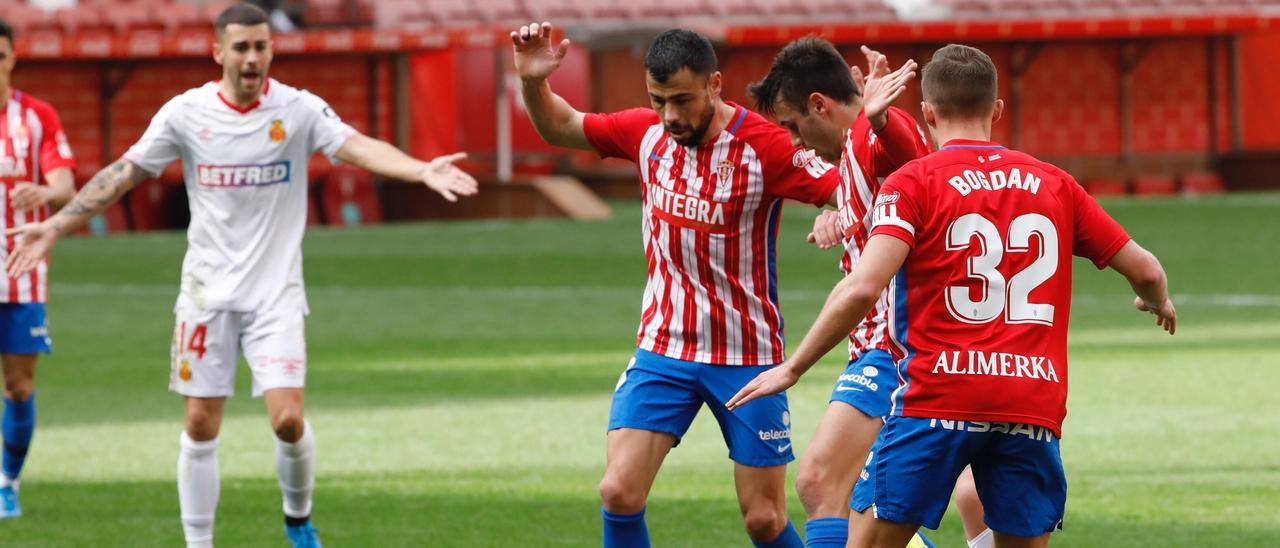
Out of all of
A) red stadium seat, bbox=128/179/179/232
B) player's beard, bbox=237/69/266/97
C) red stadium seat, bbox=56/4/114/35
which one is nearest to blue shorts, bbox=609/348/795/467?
player's beard, bbox=237/69/266/97

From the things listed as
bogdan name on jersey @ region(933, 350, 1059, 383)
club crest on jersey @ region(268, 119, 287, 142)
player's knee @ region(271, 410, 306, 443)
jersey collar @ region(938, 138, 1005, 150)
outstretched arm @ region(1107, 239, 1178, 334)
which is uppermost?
club crest on jersey @ region(268, 119, 287, 142)

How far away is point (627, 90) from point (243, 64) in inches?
1173

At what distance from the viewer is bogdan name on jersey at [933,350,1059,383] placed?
4762 mm

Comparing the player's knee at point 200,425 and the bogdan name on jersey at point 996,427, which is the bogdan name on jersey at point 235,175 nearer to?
the player's knee at point 200,425

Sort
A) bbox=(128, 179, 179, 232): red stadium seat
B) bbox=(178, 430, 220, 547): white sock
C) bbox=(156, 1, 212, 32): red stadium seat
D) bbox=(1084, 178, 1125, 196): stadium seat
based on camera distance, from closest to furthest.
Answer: bbox=(178, 430, 220, 547): white sock → bbox=(128, 179, 179, 232): red stadium seat → bbox=(156, 1, 212, 32): red stadium seat → bbox=(1084, 178, 1125, 196): stadium seat

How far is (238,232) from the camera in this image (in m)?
7.22

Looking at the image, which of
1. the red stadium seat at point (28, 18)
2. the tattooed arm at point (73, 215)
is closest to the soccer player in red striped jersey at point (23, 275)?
the tattooed arm at point (73, 215)

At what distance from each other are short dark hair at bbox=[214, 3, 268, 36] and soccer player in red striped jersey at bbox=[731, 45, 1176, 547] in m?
3.07

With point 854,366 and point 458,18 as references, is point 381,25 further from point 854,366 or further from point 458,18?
point 854,366

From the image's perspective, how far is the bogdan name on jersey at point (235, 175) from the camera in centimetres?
721

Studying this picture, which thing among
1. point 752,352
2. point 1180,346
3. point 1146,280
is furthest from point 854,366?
point 1180,346

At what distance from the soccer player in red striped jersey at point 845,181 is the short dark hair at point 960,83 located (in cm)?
47

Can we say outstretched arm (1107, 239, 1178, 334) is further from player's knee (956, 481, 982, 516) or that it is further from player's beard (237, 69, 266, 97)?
player's beard (237, 69, 266, 97)

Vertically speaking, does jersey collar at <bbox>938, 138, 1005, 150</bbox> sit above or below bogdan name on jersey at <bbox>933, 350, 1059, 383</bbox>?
above
